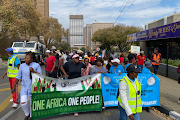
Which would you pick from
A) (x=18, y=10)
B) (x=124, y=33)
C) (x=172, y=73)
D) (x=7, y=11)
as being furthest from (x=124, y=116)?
(x=124, y=33)

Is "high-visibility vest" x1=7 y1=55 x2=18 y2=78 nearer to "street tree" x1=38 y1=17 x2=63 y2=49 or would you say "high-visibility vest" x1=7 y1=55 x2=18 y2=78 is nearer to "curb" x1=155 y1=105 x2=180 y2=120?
"curb" x1=155 y1=105 x2=180 y2=120

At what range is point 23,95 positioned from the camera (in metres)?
3.98

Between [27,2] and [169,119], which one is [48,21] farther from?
[169,119]

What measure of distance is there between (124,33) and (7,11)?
83.2 feet

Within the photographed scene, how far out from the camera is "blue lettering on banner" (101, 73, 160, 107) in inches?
193

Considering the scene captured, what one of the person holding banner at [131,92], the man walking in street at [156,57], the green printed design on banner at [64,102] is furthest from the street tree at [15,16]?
the person holding banner at [131,92]

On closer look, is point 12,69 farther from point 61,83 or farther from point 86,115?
point 86,115

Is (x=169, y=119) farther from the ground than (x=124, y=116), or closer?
closer

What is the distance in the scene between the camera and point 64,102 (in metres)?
4.39

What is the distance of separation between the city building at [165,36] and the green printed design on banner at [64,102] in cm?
821

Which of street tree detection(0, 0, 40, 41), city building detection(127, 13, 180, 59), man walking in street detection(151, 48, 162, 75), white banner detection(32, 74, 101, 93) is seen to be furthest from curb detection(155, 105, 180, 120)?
street tree detection(0, 0, 40, 41)

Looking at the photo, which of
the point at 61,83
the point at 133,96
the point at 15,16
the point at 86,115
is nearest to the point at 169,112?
the point at 86,115

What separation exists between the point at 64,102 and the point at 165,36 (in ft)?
47.4

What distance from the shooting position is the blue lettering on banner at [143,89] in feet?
16.1
